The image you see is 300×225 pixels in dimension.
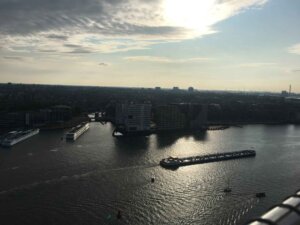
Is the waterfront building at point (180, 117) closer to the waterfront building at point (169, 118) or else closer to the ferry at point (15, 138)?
the waterfront building at point (169, 118)

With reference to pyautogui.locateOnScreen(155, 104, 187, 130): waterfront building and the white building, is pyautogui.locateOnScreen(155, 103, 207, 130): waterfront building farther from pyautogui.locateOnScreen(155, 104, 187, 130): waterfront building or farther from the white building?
the white building

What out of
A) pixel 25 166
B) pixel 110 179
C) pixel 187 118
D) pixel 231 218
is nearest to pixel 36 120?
pixel 187 118

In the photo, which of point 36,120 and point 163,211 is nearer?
point 163,211

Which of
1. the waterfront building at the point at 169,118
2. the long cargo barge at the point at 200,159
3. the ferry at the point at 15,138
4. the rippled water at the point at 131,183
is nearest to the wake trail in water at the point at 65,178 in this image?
the rippled water at the point at 131,183

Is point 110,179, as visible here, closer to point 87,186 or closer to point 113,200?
point 87,186

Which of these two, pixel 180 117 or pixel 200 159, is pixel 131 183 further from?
pixel 180 117

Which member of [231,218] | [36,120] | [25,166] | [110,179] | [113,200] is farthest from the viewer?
[36,120]

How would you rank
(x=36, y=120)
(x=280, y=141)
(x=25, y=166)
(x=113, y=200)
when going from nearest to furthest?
1. (x=113, y=200)
2. (x=25, y=166)
3. (x=280, y=141)
4. (x=36, y=120)

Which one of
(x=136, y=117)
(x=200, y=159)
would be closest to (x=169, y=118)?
(x=136, y=117)
